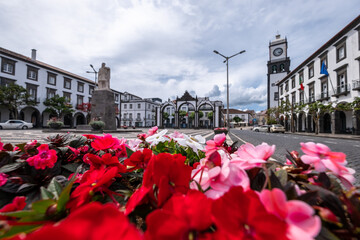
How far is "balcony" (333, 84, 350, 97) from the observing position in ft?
52.8

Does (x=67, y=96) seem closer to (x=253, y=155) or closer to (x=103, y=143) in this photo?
(x=103, y=143)

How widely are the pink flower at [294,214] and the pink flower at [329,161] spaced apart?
0.17 m

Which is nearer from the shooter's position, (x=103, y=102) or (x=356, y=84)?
(x=103, y=102)

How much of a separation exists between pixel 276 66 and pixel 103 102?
4235 cm

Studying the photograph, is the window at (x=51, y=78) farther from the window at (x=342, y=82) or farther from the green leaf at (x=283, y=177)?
the window at (x=342, y=82)

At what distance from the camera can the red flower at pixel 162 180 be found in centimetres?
39

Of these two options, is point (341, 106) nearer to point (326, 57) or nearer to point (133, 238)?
point (326, 57)

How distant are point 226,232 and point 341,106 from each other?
21.2 metres

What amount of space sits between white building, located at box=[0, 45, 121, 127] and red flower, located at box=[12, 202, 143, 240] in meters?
30.9

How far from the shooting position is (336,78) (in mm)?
17906

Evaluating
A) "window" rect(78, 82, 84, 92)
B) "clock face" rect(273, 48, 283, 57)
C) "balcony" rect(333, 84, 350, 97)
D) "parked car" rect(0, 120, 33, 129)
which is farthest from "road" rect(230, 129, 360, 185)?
"clock face" rect(273, 48, 283, 57)

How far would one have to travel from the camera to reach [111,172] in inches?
19.1

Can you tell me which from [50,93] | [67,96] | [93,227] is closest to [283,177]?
[93,227]

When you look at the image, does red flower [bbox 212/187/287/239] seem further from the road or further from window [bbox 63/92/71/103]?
window [bbox 63/92/71/103]
